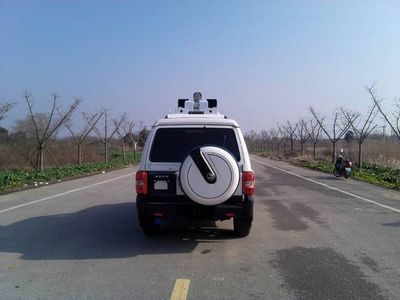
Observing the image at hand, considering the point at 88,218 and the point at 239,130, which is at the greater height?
the point at 239,130

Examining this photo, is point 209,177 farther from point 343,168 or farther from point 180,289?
point 343,168

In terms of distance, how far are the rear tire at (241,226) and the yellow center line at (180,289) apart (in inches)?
89.9

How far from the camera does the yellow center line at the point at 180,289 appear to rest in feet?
16.3

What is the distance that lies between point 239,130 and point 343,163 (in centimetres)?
1663

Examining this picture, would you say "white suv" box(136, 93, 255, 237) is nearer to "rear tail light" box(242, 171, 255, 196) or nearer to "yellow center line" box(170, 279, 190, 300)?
"rear tail light" box(242, 171, 255, 196)

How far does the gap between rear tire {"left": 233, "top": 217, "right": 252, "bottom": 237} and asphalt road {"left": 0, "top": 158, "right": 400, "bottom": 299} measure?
0.47 ft

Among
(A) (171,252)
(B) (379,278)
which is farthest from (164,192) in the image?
(B) (379,278)

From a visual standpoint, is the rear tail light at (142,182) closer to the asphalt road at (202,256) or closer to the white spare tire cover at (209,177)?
the white spare tire cover at (209,177)

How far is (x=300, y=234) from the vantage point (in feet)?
27.7

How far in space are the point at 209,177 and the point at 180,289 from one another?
2.05m

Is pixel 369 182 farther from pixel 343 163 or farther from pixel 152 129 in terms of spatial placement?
pixel 152 129

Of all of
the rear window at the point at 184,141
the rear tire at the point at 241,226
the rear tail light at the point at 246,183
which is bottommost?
the rear tire at the point at 241,226

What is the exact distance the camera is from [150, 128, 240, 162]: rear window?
7.51 m

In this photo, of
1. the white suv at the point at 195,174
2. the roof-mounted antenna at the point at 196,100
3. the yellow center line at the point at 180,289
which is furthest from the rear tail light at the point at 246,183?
the roof-mounted antenna at the point at 196,100
